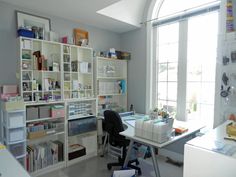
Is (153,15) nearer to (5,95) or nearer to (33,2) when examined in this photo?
(33,2)

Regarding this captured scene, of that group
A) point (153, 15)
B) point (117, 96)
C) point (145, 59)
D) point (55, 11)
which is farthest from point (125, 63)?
point (55, 11)

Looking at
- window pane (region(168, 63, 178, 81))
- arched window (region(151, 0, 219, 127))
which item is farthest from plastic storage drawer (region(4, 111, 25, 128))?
Result: window pane (region(168, 63, 178, 81))

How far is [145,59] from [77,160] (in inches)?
87.7

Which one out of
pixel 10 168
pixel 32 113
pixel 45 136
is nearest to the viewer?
pixel 10 168

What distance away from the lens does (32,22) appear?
261 cm

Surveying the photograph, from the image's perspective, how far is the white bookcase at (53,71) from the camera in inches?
97.2

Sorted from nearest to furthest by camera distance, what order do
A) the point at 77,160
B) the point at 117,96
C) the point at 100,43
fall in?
the point at 77,160 < the point at 100,43 < the point at 117,96

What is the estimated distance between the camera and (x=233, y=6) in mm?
2145

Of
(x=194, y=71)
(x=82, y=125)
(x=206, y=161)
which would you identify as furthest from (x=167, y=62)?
(x=206, y=161)

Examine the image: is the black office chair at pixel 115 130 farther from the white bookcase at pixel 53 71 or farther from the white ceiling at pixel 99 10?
the white ceiling at pixel 99 10

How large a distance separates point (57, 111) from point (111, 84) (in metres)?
1.27

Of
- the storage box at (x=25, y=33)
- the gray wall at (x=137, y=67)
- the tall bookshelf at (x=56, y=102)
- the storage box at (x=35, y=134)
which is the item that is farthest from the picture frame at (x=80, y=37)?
the storage box at (x=35, y=134)

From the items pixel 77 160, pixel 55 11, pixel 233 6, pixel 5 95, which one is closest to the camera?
pixel 233 6

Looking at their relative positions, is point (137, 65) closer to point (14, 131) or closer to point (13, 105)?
point (13, 105)
